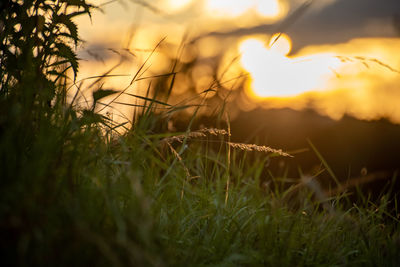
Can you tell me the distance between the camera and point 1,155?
1319 millimetres

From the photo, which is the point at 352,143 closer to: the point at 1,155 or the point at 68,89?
the point at 68,89

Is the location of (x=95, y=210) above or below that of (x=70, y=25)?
below

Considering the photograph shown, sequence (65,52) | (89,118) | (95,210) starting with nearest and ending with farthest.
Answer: (95,210)
(89,118)
(65,52)

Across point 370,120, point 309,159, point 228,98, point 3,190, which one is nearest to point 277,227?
point 228,98

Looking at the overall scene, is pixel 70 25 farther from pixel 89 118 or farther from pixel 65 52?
pixel 89 118

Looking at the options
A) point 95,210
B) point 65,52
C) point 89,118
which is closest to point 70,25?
point 65,52

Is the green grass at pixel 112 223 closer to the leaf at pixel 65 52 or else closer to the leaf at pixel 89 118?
the leaf at pixel 89 118

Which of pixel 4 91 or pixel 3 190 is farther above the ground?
pixel 4 91

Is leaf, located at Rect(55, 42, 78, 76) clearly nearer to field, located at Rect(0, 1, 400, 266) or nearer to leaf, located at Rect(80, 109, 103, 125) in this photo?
field, located at Rect(0, 1, 400, 266)

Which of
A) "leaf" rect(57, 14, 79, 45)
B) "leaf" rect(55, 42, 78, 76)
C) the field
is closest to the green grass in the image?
the field

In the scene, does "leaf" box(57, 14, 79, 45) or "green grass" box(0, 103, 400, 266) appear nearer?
"green grass" box(0, 103, 400, 266)

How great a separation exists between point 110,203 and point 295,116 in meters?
9.82

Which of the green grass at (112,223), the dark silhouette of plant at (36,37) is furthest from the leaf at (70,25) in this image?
the green grass at (112,223)

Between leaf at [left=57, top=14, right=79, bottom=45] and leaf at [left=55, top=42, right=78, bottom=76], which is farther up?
leaf at [left=57, top=14, right=79, bottom=45]
